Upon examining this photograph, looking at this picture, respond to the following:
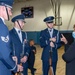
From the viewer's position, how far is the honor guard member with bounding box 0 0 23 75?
2.07 m

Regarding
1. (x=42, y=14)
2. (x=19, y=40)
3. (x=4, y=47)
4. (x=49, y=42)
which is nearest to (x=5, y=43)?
(x=4, y=47)

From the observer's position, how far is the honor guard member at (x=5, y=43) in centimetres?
207

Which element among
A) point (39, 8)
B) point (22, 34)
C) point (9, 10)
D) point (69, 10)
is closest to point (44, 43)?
point (22, 34)

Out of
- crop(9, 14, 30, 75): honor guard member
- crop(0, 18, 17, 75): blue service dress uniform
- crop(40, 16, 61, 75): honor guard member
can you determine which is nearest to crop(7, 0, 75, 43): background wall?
crop(40, 16, 61, 75): honor guard member

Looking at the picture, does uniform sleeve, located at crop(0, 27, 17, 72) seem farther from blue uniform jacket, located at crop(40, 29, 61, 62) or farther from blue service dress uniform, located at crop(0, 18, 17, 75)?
blue uniform jacket, located at crop(40, 29, 61, 62)

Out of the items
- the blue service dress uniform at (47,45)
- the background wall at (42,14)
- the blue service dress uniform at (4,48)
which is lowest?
the background wall at (42,14)

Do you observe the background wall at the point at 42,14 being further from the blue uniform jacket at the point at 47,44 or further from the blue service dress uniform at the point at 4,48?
the blue service dress uniform at the point at 4,48

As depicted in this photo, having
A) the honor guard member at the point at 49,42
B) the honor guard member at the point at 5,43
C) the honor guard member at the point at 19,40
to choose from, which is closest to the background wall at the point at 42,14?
the honor guard member at the point at 49,42

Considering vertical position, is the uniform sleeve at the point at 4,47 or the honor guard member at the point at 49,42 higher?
the uniform sleeve at the point at 4,47

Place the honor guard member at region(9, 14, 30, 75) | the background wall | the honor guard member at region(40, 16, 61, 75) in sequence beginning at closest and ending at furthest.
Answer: the honor guard member at region(9, 14, 30, 75), the honor guard member at region(40, 16, 61, 75), the background wall

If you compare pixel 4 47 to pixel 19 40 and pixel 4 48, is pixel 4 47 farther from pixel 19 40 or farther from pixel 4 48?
pixel 19 40

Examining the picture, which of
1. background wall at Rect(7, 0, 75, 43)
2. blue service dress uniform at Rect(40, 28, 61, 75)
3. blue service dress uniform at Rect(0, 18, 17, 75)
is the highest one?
blue service dress uniform at Rect(0, 18, 17, 75)

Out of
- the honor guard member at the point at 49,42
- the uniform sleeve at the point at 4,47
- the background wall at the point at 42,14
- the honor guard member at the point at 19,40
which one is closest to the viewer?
the uniform sleeve at the point at 4,47

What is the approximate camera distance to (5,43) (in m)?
2.08
